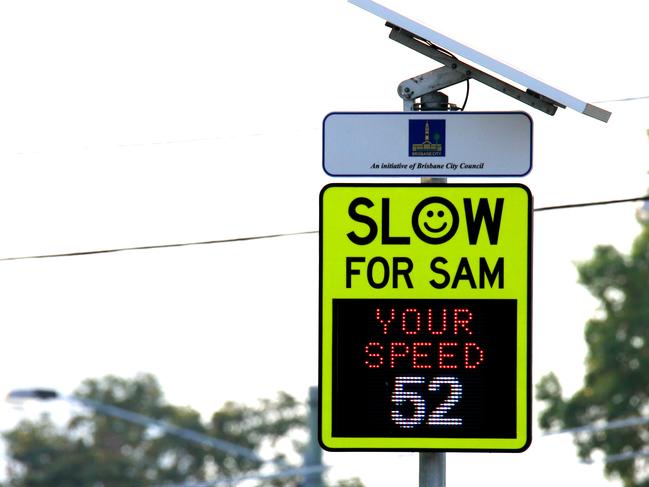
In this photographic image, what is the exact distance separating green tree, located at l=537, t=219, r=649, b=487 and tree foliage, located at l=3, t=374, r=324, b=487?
14382mm

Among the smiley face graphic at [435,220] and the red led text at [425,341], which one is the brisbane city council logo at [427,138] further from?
the red led text at [425,341]

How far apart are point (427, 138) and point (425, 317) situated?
75 cm

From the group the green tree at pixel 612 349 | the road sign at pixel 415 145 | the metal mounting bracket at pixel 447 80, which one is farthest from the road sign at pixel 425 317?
the green tree at pixel 612 349

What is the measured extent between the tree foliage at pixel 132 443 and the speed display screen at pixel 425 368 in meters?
59.6

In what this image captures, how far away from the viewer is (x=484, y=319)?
685 centimetres

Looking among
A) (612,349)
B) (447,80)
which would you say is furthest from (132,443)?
(447,80)

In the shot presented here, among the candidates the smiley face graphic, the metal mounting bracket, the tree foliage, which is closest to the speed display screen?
the smiley face graphic

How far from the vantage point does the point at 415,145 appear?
278 inches

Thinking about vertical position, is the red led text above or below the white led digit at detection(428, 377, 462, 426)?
above

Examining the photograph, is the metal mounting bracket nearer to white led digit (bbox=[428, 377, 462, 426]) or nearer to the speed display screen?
the speed display screen

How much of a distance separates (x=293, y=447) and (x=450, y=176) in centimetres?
5994

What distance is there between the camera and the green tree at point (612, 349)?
54.7 m

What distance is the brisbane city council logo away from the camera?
7.06m

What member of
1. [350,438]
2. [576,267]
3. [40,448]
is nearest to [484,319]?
[350,438]
